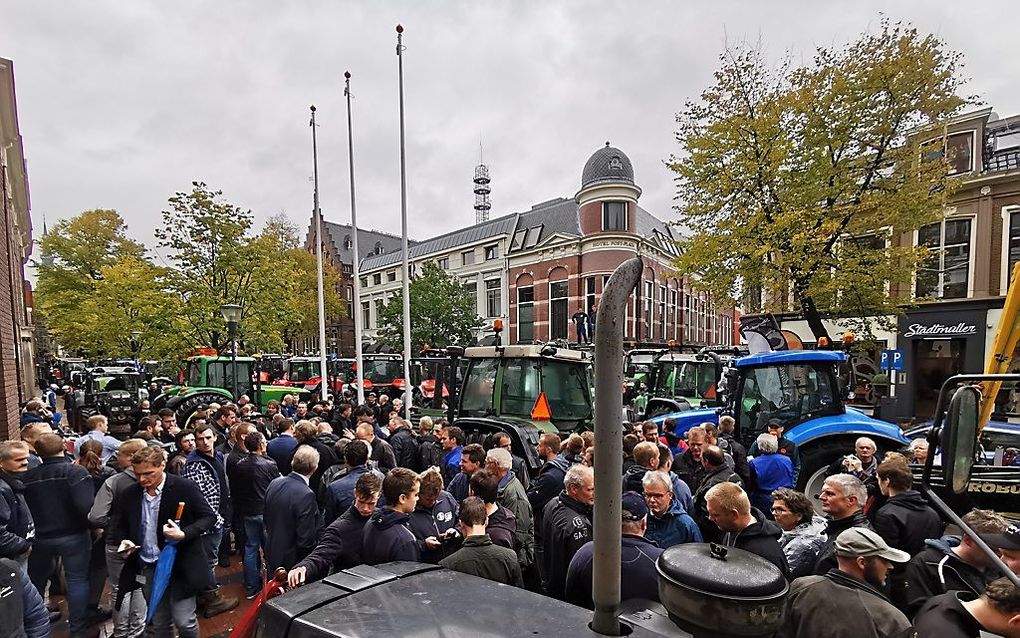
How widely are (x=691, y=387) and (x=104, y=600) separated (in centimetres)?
1194

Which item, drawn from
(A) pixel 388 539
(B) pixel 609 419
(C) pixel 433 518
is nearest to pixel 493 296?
(C) pixel 433 518

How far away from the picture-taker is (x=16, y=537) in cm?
348

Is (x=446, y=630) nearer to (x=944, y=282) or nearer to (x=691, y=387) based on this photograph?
(x=691, y=387)

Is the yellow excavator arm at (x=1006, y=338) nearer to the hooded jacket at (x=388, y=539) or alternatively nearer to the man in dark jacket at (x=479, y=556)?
the man in dark jacket at (x=479, y=556)

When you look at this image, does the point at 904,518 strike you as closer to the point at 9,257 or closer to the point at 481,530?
the point at 481,530

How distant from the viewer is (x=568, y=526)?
332 cm

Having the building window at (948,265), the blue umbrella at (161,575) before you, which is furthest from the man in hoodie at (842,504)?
the building window at (948,265)

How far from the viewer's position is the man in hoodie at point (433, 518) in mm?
3420

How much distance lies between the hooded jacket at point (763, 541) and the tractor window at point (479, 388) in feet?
16.2

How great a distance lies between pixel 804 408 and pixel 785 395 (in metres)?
0.30

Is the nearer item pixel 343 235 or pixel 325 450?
pixel 325 450

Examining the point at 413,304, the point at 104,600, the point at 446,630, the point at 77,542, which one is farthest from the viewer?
the point at 413,304

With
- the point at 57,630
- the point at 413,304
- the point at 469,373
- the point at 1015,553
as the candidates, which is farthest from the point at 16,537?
the point at 413,304

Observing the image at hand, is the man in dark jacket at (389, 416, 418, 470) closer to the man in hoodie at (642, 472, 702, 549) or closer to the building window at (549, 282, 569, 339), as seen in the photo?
the man in hoodie at (642, 472, 702, 549)
